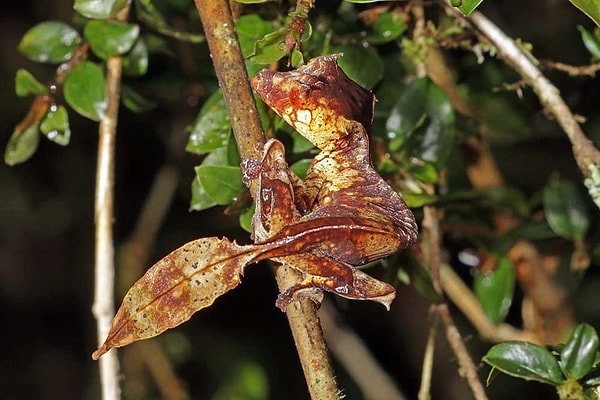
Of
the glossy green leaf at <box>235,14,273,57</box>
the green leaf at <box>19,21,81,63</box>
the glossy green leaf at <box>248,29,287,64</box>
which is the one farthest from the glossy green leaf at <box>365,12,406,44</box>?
the green leaf at <box>19,21,81,63</box>

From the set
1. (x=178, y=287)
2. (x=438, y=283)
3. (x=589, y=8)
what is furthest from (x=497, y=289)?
(x=178, y=287)

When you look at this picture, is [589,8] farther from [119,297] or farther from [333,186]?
[119,297]

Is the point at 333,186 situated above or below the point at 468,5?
below

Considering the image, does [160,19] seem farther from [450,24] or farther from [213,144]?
[450,24]

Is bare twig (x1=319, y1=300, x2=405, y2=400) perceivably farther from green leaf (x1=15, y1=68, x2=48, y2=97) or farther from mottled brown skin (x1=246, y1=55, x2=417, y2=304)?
mottled brown skin (x1=246, y1=55, x2=417, y2=304)

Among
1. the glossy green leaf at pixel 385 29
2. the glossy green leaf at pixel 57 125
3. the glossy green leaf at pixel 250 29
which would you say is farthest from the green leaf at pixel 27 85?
the glossy green leaf at pixel 385 29
